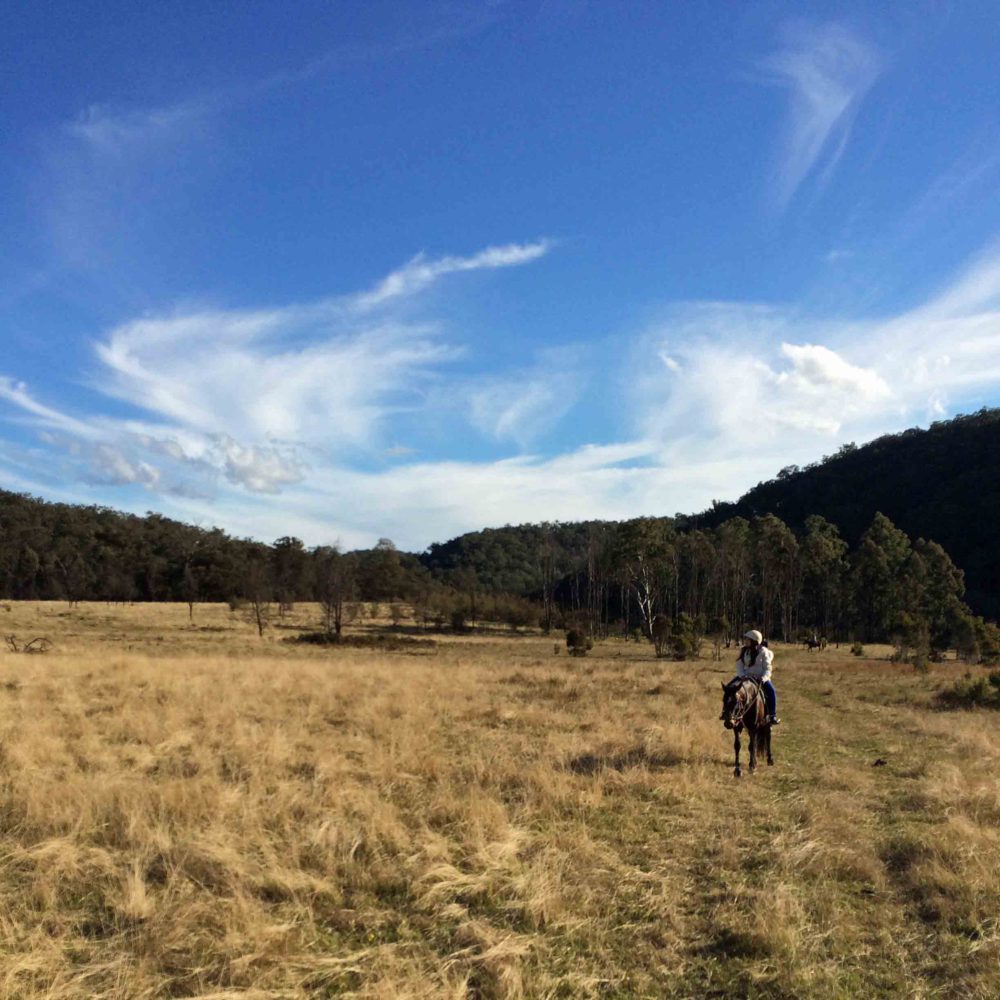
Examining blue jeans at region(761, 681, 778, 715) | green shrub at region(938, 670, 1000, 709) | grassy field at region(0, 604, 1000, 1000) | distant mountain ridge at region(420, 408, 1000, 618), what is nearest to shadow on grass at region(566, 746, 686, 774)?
grassy field at region(0, 604, 1000, 1000)

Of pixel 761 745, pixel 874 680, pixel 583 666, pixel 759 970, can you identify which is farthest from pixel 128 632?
pixel 759 970

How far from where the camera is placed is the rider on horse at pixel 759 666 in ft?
39.8

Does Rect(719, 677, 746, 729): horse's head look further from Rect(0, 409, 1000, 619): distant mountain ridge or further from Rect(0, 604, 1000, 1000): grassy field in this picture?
Rect(0, 409, 1000, 619): distant mountain ridge

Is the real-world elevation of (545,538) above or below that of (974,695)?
above

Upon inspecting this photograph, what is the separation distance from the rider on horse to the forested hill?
8274 cm

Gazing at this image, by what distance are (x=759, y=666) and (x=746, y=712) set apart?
1.06 meters

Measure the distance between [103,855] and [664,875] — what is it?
5.11 metres

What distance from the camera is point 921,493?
366 ft

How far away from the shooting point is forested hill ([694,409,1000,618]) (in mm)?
93438

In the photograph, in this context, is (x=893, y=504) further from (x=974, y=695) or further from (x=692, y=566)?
(x=974, y=695)

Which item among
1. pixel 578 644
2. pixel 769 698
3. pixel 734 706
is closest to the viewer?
pixel 734 706

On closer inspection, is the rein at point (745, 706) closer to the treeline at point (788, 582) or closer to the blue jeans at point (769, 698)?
the blue jeans at point (769, 698)

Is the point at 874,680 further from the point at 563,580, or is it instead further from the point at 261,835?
the point at 563,580

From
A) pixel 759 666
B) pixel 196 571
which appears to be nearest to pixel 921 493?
pixel 196 571
